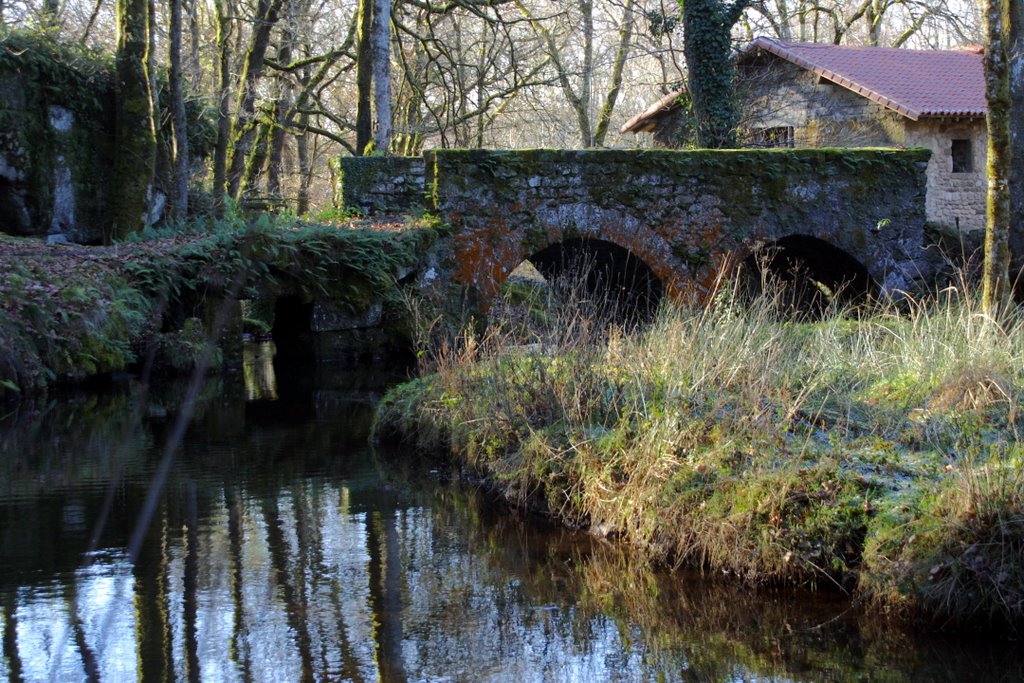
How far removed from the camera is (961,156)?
2495 cm

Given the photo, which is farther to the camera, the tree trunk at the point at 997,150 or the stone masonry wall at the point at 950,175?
the stone masonry wall at the point at 950,175

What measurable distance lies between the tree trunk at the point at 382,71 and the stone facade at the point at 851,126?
855cm

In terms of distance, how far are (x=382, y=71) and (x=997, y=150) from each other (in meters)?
10.6

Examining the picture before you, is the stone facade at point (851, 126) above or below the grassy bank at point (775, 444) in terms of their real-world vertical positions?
above

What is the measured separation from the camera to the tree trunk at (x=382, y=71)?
17156 mm

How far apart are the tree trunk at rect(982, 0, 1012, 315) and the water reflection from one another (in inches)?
179

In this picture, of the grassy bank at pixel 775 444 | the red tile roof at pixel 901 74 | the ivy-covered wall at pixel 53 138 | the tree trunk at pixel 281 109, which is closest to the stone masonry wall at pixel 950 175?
the red tile roof at pixel 901 74

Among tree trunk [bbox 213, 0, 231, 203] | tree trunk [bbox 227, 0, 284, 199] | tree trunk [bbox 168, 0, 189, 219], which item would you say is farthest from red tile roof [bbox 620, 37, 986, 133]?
tree trunk [bbox 168, 0, 189, 219]

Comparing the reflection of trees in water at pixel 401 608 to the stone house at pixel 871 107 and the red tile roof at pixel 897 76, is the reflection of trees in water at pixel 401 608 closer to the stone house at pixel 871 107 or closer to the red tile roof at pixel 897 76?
the red tile roof at pixel 897 76

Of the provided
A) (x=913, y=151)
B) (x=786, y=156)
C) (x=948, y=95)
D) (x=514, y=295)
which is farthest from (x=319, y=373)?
(x=948, y=95)

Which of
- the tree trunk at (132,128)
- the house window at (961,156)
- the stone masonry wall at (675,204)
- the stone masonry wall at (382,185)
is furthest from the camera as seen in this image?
the house window at (961,156)

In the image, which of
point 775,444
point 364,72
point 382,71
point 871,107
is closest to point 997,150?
point 775,444

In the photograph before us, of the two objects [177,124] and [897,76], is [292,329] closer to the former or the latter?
[177,124]

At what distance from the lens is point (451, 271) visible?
14836 mm
